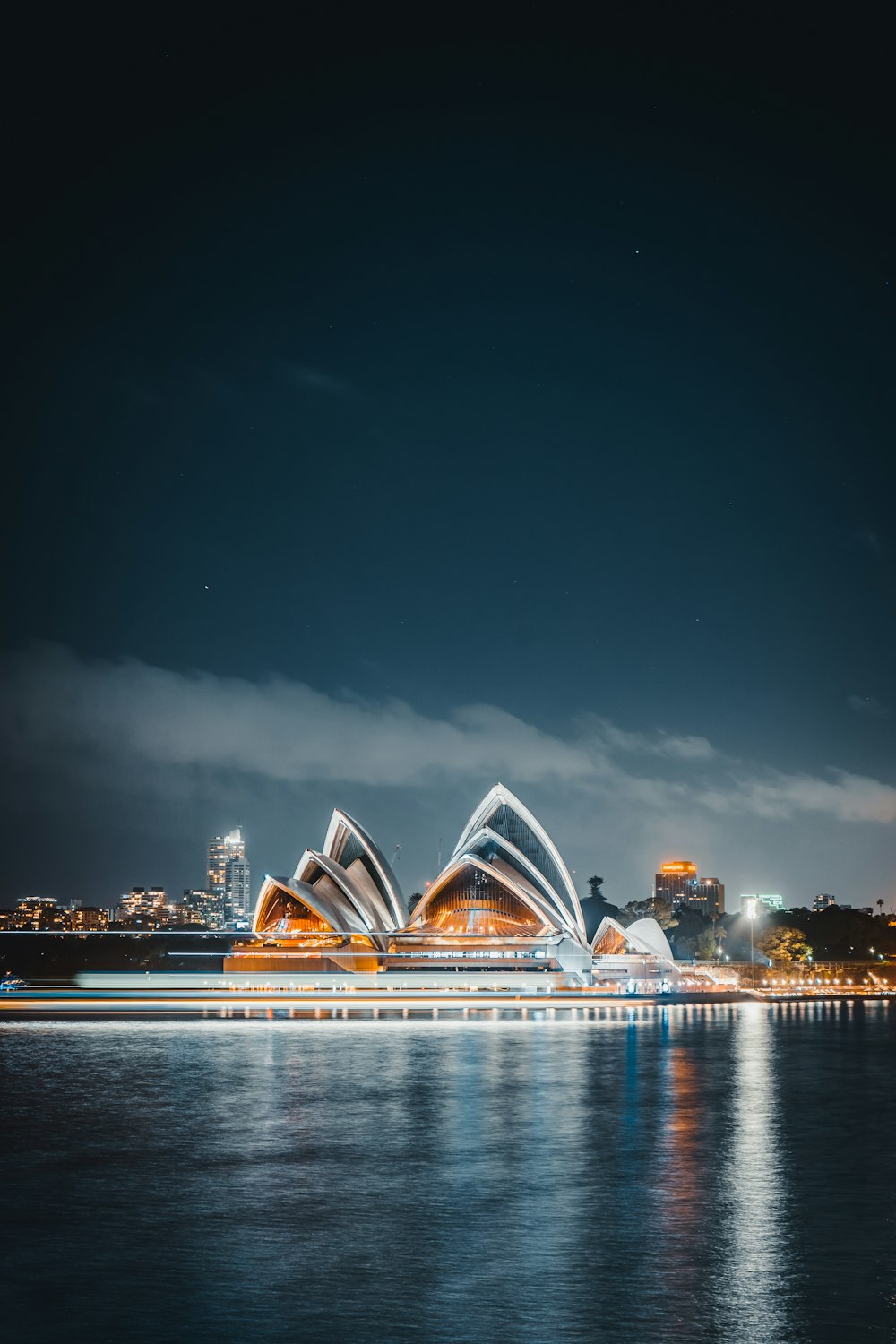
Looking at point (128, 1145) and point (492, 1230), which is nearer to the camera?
point (492, 1230)

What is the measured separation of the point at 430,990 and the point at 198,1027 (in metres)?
22.8

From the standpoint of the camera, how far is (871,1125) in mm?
27266

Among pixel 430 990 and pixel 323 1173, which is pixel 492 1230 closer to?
pixel 323 1173

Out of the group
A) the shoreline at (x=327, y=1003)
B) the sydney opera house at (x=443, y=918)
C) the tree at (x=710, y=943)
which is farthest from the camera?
the tree at (x=710, y=943)

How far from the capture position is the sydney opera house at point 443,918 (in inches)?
3014

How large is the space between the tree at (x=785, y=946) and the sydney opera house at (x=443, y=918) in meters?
36.4

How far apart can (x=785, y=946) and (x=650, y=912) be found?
2410 cm

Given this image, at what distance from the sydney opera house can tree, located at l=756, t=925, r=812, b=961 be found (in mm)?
36445

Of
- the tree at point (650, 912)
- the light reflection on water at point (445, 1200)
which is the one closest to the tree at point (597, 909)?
the tree at point (650, 912)

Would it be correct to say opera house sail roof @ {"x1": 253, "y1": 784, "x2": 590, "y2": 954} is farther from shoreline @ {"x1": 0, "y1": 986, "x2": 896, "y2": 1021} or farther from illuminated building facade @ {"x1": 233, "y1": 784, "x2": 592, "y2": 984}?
shoreline @ {"x1": 0, "y1": 986, "x2": 896, "y2": 1021}

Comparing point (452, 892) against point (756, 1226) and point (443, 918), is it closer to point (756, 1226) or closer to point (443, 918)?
point (443, 918)

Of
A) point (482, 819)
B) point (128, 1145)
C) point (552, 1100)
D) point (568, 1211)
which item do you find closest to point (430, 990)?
point (482, 819)

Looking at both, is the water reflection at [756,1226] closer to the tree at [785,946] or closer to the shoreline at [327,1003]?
the shoreline at [327,1003]

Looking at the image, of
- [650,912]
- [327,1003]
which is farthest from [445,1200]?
[650,912]
